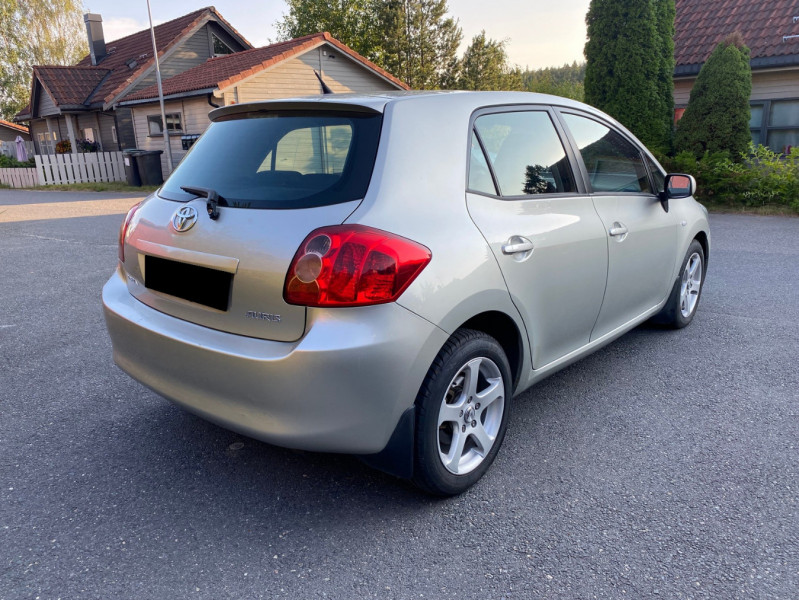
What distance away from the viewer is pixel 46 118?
35406 mm

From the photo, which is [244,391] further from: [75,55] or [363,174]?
[75,55]

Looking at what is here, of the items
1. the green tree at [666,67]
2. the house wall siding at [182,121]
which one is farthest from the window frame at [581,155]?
the house wall siding at [182,121]

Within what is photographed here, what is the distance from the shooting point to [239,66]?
22.8m

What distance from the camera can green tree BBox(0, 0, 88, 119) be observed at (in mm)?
47469

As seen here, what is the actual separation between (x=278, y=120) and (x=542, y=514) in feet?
6.70

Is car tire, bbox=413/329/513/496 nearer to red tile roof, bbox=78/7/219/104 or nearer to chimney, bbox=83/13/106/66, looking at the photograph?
red tile roof, bbox=78/7/219/104

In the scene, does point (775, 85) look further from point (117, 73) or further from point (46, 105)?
point (46, 105)

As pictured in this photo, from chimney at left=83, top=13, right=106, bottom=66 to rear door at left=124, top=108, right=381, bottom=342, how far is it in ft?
125

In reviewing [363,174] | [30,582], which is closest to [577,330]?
[363,174]

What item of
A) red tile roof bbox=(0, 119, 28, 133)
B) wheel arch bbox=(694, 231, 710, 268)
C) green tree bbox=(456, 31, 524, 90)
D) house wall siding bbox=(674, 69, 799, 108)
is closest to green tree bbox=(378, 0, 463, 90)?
green tree bbox=(456, 31, 524, 90)

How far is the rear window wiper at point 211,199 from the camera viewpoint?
8.13ft

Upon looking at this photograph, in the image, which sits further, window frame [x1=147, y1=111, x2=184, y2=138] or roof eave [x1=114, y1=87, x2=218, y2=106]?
window frame [x1=147, y1=111, x2=184, y2=138]

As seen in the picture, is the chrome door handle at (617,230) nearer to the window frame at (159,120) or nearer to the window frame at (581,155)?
the window frame at (581,155)

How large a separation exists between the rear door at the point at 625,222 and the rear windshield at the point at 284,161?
151 centimetres
